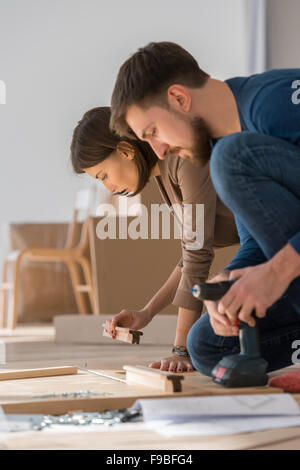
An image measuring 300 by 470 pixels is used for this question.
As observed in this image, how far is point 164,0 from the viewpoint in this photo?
454 centimetres

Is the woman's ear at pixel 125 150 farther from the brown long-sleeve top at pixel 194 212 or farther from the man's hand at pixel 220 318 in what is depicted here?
the man's hand at pixel 220 318

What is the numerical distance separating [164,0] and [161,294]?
3.63 m

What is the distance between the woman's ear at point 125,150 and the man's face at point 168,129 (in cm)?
32

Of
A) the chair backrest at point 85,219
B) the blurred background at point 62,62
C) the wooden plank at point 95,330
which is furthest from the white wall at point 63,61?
the wooden plank at point 95,330

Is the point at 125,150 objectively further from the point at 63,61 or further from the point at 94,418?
the point at 63,61

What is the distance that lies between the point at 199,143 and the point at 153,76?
14 cm

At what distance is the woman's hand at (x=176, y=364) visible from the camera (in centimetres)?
132

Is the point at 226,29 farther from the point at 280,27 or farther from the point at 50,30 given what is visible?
the point at 50,30

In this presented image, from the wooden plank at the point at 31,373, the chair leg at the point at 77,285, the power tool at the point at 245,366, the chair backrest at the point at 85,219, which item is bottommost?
the chair leg at the point at 77,285

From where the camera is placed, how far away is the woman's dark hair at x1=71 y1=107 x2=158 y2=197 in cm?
138

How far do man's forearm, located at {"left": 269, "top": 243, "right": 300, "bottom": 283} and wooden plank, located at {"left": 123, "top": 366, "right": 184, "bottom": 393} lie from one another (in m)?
0.27

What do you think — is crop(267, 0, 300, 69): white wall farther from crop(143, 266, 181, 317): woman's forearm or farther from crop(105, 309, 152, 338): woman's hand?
crop(105, 309, 152, 338): woman's hand

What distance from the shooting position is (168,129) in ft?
3.40
